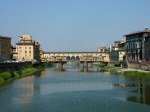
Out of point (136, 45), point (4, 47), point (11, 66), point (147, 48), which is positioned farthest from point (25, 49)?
point (11, 66)

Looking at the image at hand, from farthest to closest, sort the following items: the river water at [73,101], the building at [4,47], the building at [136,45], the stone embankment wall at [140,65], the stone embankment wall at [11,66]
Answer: the building at [136,45]
the building at [4,47]
the stone embankment wall at [140,65]
the stone embankment wall at [11,66]
the river water at [73,101]

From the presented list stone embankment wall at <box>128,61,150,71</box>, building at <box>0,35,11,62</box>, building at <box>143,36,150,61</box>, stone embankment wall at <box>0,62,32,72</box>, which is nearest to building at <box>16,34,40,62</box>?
building at <box>0,35,11,62</box>

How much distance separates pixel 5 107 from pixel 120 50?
72.9m

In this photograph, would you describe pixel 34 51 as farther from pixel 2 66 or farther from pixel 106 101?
pixel 106 101

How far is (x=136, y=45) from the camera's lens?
78.9 meters

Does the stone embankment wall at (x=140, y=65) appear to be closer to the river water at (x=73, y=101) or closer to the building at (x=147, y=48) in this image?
the building at (x=147, y=48)

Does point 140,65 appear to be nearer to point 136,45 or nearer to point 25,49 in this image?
point 136,45

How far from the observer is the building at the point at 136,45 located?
7362 cm

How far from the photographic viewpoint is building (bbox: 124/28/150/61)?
73.6m

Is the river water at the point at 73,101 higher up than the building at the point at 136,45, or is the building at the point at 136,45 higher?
the building at the point at 136,45

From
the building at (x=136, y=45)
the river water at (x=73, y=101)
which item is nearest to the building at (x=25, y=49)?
the building at (x=136, y=45)

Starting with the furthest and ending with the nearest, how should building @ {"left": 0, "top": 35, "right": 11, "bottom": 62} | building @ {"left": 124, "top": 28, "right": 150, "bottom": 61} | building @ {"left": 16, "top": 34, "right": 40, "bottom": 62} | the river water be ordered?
building @ {"left": 16, "top": 34, "right": 40, "bottom": 62} → building @ {"left": 124, "top": 28, "right": 150, "bottom": 61} → building @ {"left": 0, "top": 35, "right": 11, "bottom": 62} → the river water

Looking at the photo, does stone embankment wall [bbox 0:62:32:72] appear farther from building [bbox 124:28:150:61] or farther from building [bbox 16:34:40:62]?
building [bbox 124:28:150:61]

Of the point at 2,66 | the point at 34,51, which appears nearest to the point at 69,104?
the point at 2,66
